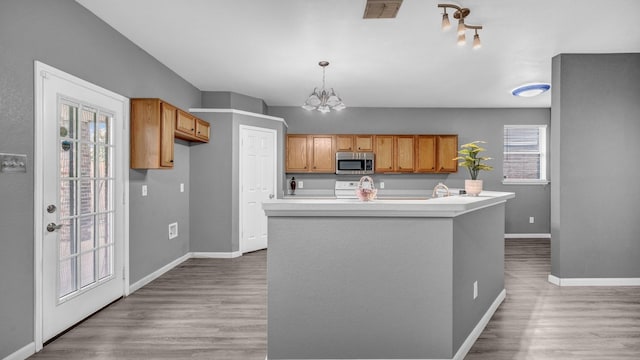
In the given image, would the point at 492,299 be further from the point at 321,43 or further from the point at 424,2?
the point at 321,43

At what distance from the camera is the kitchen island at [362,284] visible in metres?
2.03

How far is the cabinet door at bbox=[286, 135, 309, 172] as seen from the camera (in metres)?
6.25

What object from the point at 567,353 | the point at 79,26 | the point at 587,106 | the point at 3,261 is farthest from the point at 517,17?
the point at 3,261

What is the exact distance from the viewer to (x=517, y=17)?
292 cm

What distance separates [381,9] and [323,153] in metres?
3.79

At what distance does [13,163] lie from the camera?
7.06ft

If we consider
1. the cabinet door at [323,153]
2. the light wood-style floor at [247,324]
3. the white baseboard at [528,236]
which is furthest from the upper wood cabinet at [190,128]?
the white baseboard at [528,236]

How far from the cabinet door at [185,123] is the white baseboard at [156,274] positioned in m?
1.74

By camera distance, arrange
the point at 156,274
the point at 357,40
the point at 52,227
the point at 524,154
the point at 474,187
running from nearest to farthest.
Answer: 1. the point at 52,227
2. the point at 474,187
3. the point at 357,40
4. the point at 156,274
5. the point at 524,154

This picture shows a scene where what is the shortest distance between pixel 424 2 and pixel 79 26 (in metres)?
2.79

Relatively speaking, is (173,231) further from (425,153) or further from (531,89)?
(531,89)

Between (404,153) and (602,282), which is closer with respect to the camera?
(602,282)

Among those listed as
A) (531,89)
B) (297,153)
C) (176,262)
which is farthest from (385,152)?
(176,262)

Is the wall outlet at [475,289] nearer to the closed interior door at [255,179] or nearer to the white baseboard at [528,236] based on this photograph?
the closed interior door at [255,179]
